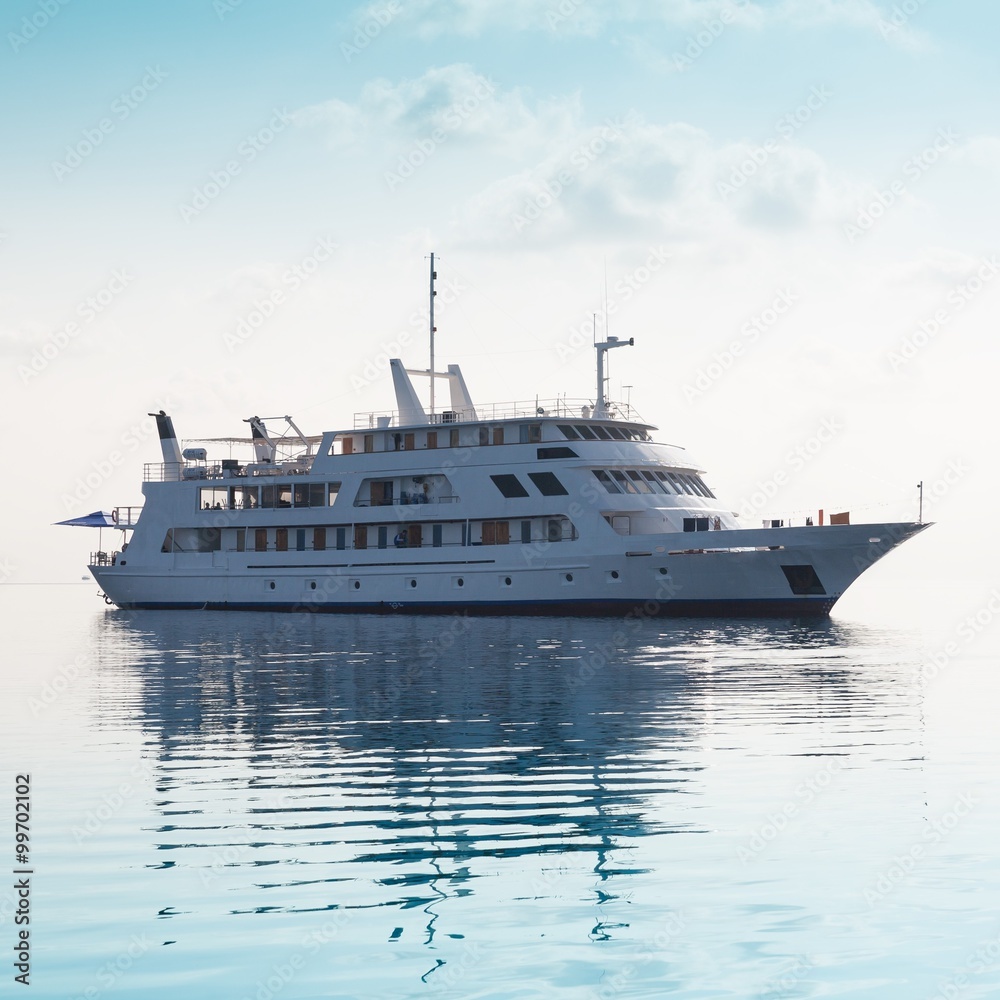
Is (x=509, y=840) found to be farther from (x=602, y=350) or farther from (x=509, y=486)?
(x=602, y=350)

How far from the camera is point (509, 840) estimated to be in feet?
39.5

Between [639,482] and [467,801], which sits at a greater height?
[639,482]

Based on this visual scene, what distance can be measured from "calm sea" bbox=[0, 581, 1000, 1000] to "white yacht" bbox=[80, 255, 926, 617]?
72.5ft

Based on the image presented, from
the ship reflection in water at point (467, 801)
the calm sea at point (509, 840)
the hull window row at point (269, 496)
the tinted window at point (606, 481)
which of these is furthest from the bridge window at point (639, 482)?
the calm sea at point (509, 840)

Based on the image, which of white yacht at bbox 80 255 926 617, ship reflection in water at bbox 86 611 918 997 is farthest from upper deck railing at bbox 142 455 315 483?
ship reflection in water at bbox 86 611 918 997

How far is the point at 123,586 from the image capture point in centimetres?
6431

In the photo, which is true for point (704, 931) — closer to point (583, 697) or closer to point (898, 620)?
point (583, 697)

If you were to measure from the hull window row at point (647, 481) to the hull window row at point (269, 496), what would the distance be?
13.6 metres

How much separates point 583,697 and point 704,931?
1429 cm

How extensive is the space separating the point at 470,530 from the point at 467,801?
39782 millimetres

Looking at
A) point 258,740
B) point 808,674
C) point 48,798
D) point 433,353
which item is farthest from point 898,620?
point 48,798

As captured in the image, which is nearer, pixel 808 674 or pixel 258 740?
pixel 258 740

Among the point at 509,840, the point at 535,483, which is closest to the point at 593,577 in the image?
the point at 535,483

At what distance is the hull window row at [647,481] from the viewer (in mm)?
50938
